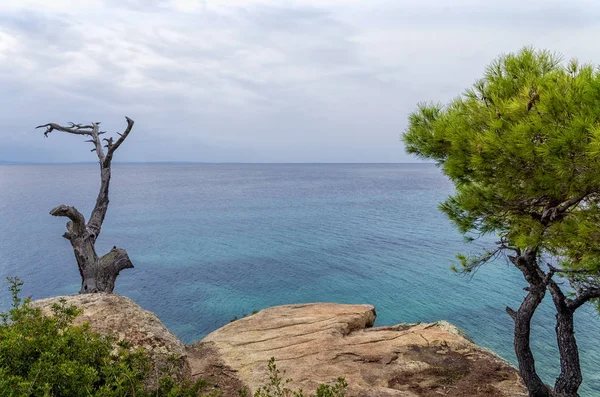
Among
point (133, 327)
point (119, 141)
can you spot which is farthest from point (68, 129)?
point (133, 327)

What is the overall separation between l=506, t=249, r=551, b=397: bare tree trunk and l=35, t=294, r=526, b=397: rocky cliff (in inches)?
14.0

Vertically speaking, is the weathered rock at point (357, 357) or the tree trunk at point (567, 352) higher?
the tree trunk at point (567, 352)

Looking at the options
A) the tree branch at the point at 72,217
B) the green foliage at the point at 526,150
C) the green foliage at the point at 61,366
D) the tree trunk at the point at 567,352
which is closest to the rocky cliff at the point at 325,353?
the tree trunk at the point at 567,352

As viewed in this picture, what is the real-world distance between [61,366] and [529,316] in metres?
9.88

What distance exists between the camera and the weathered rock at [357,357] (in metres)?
9.66

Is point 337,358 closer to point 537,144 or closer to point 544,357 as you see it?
point 537,144

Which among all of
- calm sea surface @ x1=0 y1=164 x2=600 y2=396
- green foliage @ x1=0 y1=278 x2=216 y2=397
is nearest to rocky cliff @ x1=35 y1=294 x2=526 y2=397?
green foliage @ x1=0 y1=278 x2=216 y2=397

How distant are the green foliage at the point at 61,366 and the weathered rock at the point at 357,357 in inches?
198

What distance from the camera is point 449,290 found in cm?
2736

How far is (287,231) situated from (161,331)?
39570 millimetres

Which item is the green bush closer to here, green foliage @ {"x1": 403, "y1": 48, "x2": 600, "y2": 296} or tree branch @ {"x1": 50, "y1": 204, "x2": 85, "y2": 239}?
green foliage @ {"x1": 403, "y1": 48, "x2": 600, "y2": 296}

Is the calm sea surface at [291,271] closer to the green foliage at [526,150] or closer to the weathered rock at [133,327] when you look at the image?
the green foliage at [526,150]

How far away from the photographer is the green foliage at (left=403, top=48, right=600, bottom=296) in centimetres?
621

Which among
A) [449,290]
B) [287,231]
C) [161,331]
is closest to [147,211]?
[287,231]
